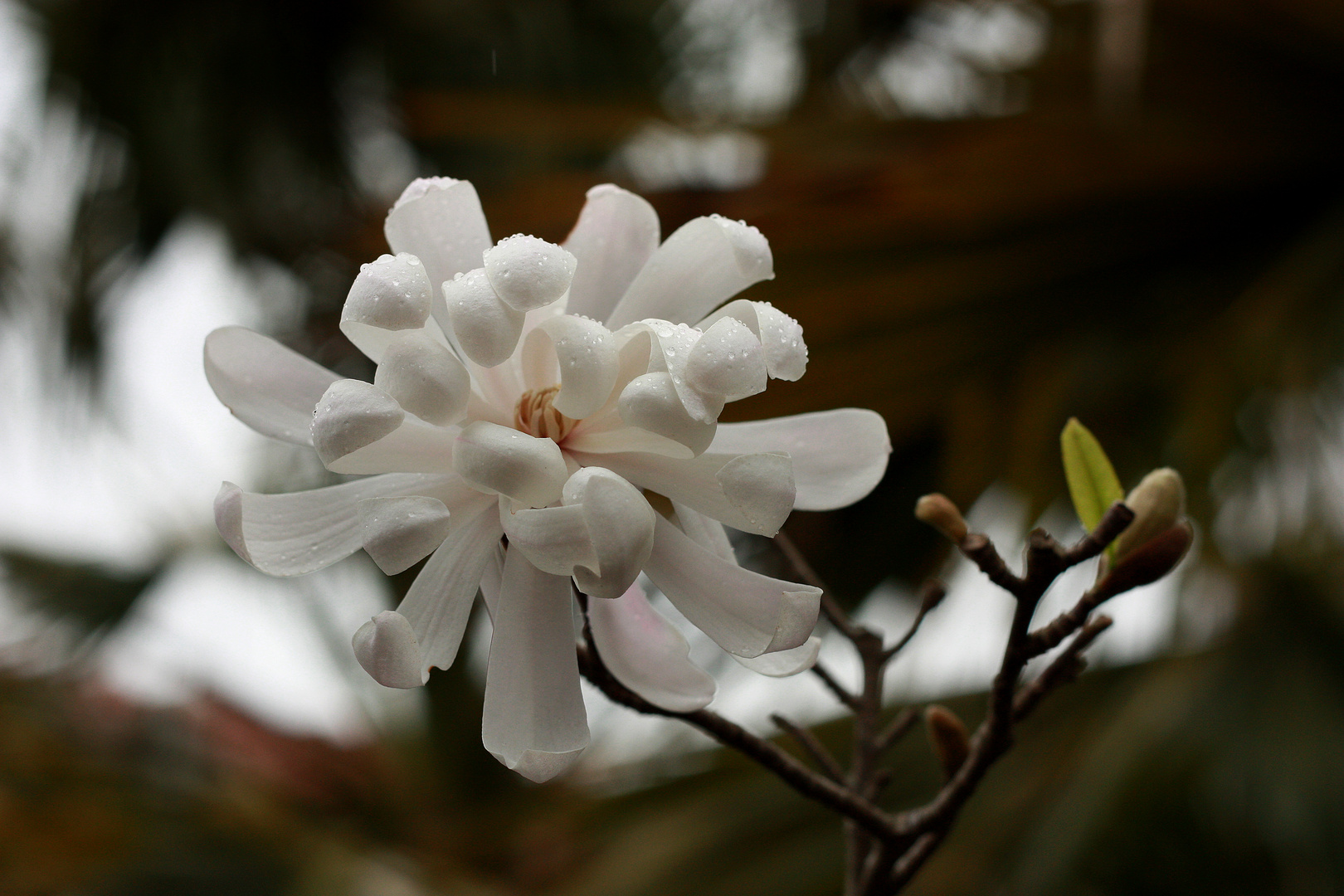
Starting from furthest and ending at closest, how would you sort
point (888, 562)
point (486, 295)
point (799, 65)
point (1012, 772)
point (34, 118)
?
point (34, 118) → point (799, 65) → point (888, 562) → point (1012, 772) → point (486, 295)

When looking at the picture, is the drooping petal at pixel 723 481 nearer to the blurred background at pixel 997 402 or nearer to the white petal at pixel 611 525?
the white petal at pixel 611 525

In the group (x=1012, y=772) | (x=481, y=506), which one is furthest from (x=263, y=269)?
(x=481, y=506)

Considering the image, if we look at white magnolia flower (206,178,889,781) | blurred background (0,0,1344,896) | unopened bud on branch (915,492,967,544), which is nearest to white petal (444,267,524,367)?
white magnolia flower (206,178,889,781)

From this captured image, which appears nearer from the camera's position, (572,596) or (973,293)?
(572,596)

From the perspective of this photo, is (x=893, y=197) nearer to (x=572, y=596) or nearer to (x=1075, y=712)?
(x=1075, y=712)

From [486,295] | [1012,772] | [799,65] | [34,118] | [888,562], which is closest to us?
[486,295]

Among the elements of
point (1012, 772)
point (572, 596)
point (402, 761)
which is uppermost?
point (572, 596)
